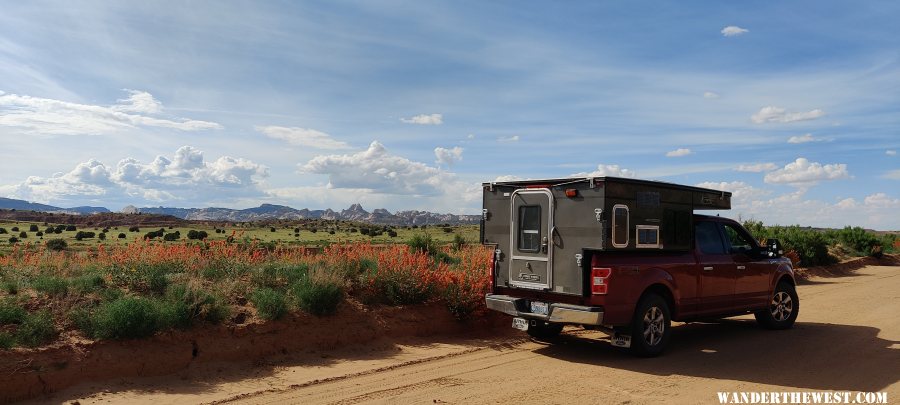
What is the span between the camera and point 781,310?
1167cm

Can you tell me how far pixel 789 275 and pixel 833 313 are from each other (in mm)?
2991

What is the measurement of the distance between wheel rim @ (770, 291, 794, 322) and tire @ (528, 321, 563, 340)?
14.3 ft

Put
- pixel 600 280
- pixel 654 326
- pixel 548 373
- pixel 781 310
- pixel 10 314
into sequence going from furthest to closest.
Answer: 1. pixel 781 310
2. pixel 654 326
3. pixel 600 280
4. pixel 548 373
5. pixel 10 314

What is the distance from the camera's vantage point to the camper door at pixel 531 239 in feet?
29.6

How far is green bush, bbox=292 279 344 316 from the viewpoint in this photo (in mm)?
9766

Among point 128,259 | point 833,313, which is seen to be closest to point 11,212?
point 128,259

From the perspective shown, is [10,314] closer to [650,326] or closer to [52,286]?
[52,286]

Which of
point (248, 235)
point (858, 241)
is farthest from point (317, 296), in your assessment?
point (858, 241)

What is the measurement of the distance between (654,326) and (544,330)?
1.97 meters

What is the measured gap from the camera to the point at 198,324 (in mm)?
8688

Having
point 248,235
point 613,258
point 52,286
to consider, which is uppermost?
point 613,258

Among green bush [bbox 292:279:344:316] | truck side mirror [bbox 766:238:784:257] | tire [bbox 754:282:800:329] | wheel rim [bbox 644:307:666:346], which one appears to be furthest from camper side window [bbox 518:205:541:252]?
tire [bbox 754:282:800:329]

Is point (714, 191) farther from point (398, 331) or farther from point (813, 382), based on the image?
point (398, 331)

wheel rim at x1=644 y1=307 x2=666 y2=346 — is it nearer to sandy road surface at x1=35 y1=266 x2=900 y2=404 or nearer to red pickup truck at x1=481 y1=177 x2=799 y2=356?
red pickup truck at x1=481 y1=177 x2=799 y2=356
